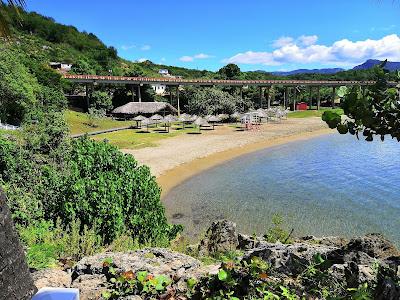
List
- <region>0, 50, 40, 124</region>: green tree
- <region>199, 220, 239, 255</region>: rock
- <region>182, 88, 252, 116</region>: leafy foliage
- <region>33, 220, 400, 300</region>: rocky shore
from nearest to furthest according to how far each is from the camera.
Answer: <region>33, 220, 400, 300</region>: rocky shore < <region>199, 220, 239, 255</region>: rock < <region>0, 50, 40, 124</region>: green tree < <region>182, 88, 252, 116</region>: leafy foliage

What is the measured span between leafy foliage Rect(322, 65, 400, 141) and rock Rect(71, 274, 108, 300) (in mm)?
3438

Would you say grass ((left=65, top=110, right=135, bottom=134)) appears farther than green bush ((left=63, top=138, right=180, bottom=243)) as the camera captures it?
Yes

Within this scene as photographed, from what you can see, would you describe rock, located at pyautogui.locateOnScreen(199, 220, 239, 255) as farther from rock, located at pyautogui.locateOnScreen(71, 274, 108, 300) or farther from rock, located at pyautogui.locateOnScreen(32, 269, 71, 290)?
rock, located at pyautogui.locateOnScreen(71, 274, 108, 300)

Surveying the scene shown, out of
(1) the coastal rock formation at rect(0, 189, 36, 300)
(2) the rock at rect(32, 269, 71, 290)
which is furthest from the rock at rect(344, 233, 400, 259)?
(1) the coastal rock formation at rect(0, 189, 36, 300)

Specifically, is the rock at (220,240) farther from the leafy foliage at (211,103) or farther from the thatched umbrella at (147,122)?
the leafy foliage at (211,103)

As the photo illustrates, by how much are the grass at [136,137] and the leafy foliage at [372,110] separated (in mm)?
31234

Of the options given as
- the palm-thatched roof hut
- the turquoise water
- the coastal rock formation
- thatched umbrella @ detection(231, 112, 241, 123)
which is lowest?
the turquoise water

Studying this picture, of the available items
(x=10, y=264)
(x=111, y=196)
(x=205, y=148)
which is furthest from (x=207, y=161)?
(x=10, y=264)

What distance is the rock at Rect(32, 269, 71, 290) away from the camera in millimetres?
4984

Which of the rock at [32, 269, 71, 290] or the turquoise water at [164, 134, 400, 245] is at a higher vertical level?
the rock at [32, 269, 71, 290]

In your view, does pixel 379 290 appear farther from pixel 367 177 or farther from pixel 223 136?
pixel 223 136

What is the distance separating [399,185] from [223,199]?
1096 cm

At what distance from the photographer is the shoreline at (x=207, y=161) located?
24.1 metres

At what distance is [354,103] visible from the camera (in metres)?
2.29
